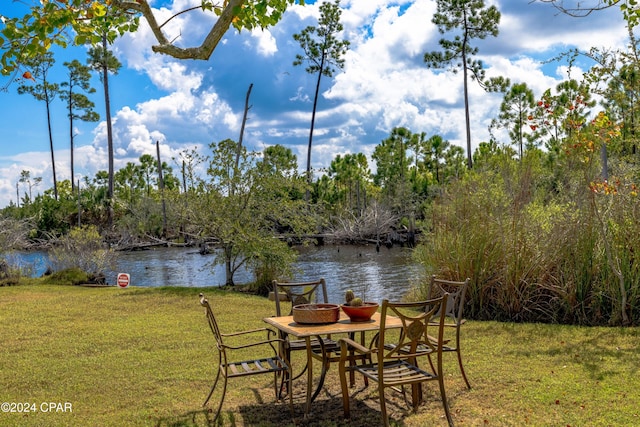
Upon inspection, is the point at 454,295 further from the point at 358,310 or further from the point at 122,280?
the point at 122,280

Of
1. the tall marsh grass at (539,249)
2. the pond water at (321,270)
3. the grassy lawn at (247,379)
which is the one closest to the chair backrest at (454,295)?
the grassy lawn at (247,379)

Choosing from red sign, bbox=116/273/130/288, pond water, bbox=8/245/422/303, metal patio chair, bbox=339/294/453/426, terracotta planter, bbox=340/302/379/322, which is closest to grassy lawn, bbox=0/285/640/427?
metal patio chair, bbox=339/294/453/426

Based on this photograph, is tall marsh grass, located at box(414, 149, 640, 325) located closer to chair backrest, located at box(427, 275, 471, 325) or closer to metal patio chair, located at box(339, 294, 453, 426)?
chair backrest, located at box(427, 275, 471, 325)

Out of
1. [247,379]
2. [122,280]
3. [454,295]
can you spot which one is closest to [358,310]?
[454,295]

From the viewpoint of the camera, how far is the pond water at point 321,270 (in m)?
15.2

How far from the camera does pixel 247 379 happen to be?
5.67 meters

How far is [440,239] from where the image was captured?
9.29 metres

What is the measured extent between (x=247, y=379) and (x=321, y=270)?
47.6ft

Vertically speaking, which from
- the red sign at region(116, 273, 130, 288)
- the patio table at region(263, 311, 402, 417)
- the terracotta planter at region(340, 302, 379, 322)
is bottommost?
the red sign at region(116, 273, 130, 288)

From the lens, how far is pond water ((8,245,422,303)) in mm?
15173

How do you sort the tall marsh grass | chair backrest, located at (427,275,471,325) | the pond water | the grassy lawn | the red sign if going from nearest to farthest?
the grassy lawn → chair backrest, located at (427,275,471,325) → the tall marsh grass → the red sign → the pond water

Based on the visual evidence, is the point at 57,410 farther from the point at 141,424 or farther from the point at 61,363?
the point at 61,363

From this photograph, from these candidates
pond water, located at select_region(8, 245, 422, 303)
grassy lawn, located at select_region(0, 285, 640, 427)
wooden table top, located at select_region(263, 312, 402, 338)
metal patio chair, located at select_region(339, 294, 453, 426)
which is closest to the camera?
metal patio chair, located at select_region(339, 294, 453, 426)

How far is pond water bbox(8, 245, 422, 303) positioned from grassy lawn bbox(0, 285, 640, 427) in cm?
447
